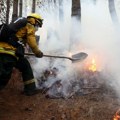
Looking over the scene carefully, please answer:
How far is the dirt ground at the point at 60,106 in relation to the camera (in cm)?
686

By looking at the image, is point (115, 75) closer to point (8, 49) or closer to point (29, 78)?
point (29, 78)

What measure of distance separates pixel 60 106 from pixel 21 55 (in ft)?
5.47

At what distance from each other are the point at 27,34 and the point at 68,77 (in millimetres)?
1958

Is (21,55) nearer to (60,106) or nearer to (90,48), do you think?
(60,106)

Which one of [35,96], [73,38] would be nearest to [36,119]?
[35,96]

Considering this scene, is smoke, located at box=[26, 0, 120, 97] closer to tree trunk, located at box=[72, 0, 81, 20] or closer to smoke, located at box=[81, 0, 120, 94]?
smoke, located at box=[81, 0, 120, 94]

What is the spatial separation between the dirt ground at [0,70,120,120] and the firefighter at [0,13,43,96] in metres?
0.44

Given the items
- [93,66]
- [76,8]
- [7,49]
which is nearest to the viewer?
[7,49]

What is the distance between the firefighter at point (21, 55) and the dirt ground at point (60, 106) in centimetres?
44

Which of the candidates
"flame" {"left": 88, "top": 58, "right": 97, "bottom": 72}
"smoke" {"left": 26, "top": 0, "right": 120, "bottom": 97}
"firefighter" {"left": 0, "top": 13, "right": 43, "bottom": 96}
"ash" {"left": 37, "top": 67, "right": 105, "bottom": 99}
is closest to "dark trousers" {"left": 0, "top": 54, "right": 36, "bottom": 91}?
"firefighter" {"left": 0, "top": 13, "right": 43, "bottom": 96}

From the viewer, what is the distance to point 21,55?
761 centimetres

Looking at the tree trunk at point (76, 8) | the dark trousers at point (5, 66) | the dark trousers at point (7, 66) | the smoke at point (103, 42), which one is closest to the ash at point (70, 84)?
the smoke at point (103, 42)

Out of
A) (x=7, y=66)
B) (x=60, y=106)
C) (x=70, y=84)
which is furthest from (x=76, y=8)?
(x=60, y=106)

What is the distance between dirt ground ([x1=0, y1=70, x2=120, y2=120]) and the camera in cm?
686
